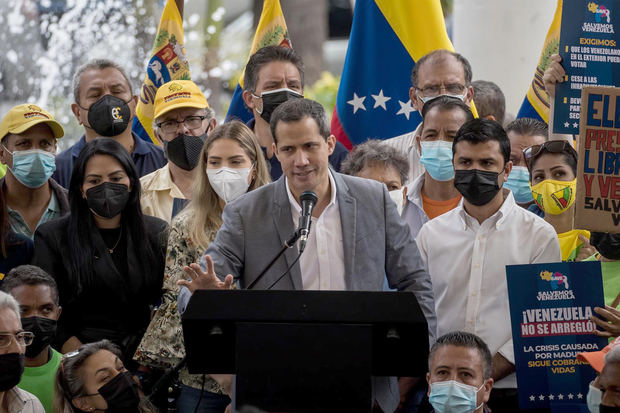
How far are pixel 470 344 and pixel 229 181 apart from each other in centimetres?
196

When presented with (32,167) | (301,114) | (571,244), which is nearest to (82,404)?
(32,167)

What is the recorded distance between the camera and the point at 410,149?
8297 millimetres

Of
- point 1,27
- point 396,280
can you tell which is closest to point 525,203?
point 396,280

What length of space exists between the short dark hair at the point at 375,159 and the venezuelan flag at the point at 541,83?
1.43m

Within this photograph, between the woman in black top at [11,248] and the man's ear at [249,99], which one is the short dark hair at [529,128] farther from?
the woman in black top at [11,248]

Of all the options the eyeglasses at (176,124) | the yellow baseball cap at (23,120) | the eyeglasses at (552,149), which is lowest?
the eyeglasses at (552,149)

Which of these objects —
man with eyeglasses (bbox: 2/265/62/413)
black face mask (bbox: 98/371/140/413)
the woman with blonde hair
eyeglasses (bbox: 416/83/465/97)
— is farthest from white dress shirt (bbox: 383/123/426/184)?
man with eyeglasses (bbox: 2/265/62/413)

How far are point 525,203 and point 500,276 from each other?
153 cm

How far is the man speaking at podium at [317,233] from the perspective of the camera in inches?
229

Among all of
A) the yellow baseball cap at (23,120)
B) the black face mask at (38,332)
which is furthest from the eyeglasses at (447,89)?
the black face mask at (38,332)

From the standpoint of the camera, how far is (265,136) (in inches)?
312

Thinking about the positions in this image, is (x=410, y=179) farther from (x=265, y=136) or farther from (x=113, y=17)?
(x=113, y=17)

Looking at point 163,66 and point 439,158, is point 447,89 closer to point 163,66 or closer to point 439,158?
point 439,158

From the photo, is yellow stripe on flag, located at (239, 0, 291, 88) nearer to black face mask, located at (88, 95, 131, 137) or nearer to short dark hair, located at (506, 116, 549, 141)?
black face mask, located at (88, 95, 131, 137)
